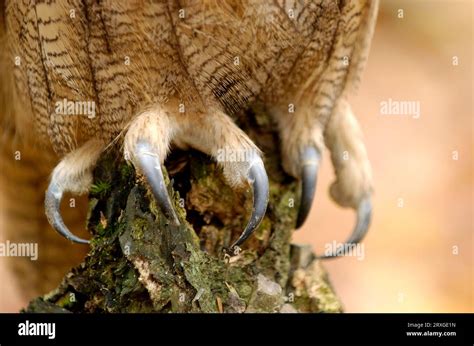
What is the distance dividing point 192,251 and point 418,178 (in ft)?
6.32

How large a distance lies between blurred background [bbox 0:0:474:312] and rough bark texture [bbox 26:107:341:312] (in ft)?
3.54

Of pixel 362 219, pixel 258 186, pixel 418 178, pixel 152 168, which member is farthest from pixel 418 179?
pixel 152 168

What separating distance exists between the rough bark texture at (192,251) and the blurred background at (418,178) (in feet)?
3.54

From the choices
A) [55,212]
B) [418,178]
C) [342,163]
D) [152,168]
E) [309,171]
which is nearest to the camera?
[152,168]

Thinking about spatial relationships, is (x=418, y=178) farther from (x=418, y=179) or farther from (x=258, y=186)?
(x=258, y=186)

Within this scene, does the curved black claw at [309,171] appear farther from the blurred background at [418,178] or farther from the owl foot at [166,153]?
the blurred background at [418,178]

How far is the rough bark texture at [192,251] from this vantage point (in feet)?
5.64

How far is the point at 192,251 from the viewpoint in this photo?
175 centimetres

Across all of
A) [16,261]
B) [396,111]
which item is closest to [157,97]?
[16,261]

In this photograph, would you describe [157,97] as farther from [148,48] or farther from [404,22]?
[404,22]

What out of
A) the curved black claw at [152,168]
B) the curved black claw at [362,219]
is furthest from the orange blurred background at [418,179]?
the curved black claw at [152,168]

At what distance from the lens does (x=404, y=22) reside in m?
3.37

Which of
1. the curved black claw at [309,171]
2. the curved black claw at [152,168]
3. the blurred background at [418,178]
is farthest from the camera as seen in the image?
the blurred background at [418,178]
